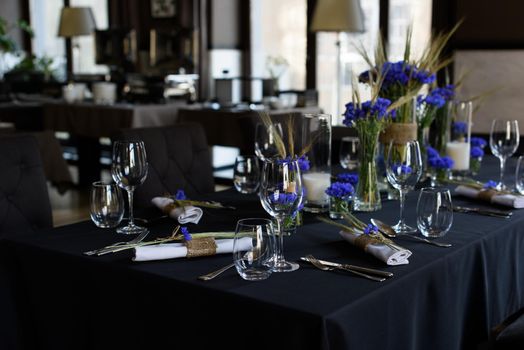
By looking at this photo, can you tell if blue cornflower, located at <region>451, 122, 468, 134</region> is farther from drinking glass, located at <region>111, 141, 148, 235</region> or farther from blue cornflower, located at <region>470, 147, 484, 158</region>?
drinking glass, located at <region>111, 141, 148, 235</region>

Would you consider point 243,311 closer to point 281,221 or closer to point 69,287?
point 281,221

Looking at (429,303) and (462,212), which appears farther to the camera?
(462,212)

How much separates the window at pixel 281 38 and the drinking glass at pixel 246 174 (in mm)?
4607

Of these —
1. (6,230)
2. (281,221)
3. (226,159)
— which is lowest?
(226,159)

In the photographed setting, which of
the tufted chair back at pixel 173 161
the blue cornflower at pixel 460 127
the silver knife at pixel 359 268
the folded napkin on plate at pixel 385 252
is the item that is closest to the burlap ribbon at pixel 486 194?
the blue cornflower at pixel 460 127

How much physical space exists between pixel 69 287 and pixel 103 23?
7.39 meters

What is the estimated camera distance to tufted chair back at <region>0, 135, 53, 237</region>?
216cm

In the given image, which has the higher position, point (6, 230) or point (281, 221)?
point (281, 221)

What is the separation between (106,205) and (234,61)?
5.77m

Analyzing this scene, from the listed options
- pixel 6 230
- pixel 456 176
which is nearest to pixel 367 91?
pixel 456 176

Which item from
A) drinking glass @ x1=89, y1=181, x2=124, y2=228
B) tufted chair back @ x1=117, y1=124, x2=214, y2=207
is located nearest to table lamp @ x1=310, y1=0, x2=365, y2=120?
tufted chair back @ x1=117, y1=124, x2=214, y2=207

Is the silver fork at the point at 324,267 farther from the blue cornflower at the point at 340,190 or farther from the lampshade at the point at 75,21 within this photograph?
the lampshade at the point at 75,21

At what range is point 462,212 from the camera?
204cm

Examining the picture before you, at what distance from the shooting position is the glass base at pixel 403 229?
179 centimetres
